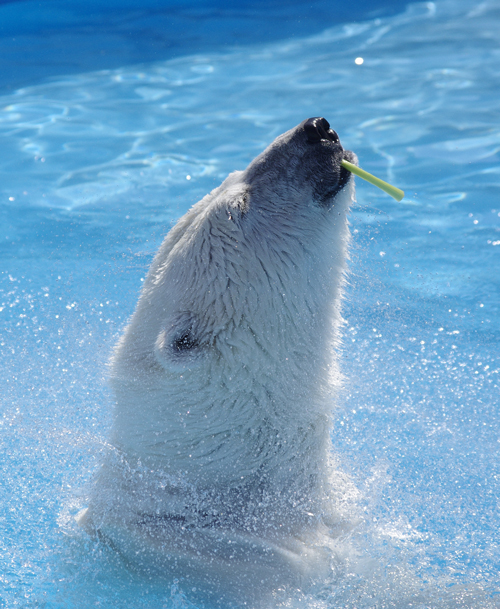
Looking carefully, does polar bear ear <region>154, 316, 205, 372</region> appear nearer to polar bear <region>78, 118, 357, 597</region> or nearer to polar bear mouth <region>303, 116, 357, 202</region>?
polar bear <region>78, 118, 357, 597</region>

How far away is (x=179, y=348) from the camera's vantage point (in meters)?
2.49

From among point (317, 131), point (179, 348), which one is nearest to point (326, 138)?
point (317, 131)

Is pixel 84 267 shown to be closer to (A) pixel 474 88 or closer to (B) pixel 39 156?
(B) pixel 39 156

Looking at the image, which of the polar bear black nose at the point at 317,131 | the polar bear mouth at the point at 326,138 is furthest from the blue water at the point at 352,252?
the polar bear black nose at the point at 317,131

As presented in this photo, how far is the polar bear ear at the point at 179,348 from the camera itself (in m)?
2.45

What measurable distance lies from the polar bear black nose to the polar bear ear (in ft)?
2.93

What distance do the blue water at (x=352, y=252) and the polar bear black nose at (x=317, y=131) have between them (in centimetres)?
85

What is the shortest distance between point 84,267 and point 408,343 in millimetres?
2981

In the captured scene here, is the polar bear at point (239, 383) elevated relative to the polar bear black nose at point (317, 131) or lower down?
lower down

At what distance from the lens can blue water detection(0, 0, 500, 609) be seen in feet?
10.1

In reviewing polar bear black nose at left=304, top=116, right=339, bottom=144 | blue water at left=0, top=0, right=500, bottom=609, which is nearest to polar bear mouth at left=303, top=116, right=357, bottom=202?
polar bear black nose at left=304, top=116, right=339, bottom=144

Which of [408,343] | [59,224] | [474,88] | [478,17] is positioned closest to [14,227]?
[59,224]

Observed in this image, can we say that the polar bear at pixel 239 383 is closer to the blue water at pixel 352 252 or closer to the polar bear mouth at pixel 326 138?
the polar bear mouth at pixel 326 138

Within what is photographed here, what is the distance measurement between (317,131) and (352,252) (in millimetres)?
616
